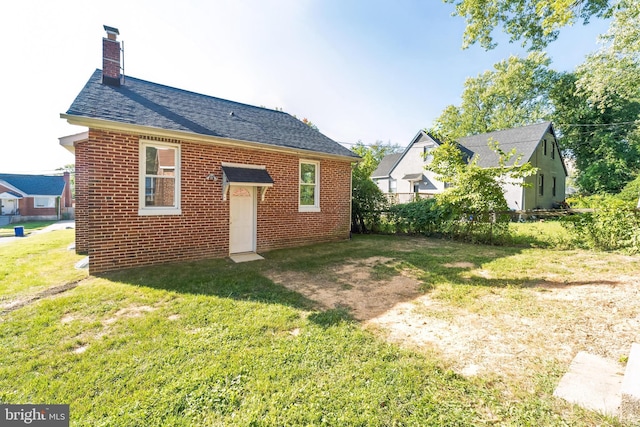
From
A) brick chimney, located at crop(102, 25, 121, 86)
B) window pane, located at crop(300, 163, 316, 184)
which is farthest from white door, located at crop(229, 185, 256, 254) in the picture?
brick chimney, located at crop(102, 25, 121, 86)

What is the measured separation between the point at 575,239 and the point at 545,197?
16320mm

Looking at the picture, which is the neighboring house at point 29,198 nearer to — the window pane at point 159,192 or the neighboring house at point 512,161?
the window pane at point 159,192

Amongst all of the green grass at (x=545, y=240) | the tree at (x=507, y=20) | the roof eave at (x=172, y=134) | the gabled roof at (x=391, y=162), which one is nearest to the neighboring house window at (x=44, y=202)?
the gabled roof at (x=391, y=162)

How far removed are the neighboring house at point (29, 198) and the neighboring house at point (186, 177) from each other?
1489 inches

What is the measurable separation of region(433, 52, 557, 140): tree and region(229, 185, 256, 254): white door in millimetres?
23789

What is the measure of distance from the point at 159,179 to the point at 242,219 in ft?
8.01

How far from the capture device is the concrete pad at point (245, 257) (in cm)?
748

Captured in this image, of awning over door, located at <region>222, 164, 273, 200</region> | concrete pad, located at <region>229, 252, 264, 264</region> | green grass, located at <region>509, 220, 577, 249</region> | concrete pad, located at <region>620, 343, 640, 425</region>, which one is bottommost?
concrete pad, located at <region>229, 252, 264, 264</region>

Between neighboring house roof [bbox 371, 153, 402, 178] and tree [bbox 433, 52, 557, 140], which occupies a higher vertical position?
tree [bbox 433, 52, 557, 140]

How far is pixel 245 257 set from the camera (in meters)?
7.79

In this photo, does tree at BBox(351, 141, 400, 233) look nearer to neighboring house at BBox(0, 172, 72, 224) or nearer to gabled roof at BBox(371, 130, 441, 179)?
gabled roof at BBox(371, 130, 441, 179)

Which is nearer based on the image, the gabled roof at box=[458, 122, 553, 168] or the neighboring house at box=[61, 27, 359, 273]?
the neighboring house at box=[61, 27, 359, 273]

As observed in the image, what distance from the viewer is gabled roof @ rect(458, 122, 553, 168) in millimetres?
19000

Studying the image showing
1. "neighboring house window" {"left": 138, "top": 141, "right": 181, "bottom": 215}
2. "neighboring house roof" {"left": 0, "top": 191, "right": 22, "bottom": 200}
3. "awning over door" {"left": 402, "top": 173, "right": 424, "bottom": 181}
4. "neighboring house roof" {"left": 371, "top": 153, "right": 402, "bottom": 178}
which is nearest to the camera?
"neighboring house window" {"left": 138, "top": 141, "right": 181, "bottom": 215}
